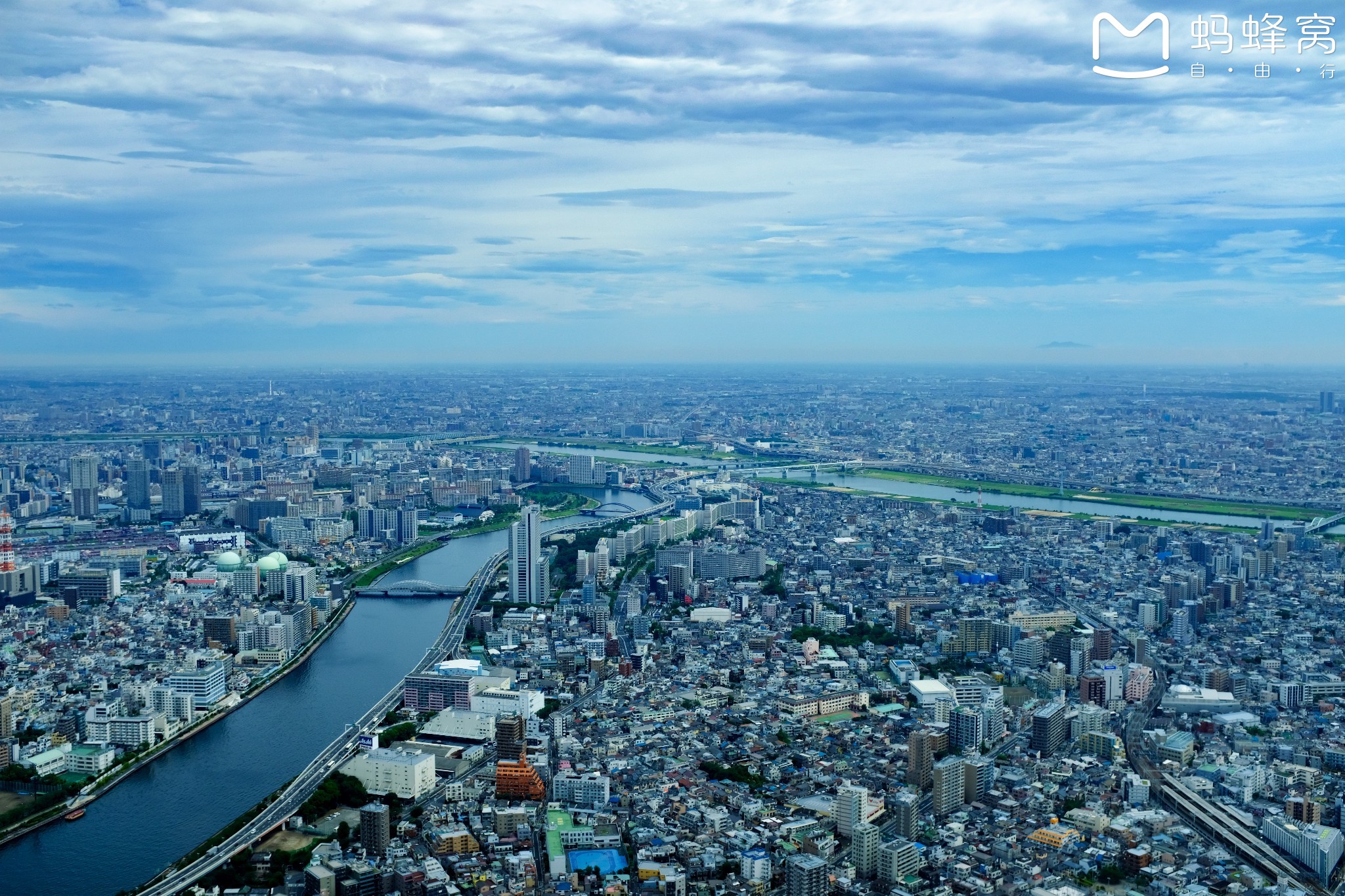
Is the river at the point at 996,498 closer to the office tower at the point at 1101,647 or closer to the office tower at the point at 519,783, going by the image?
the office tower at the point at 1101,647

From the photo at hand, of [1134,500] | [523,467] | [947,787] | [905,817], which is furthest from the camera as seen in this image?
[523,467]

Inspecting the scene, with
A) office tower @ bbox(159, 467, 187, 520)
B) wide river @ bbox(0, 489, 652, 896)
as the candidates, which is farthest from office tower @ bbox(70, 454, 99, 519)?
wide river @ bbox(0, 489, 652, 896)

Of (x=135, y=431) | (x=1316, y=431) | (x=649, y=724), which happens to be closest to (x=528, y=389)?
(x=135, y=431)

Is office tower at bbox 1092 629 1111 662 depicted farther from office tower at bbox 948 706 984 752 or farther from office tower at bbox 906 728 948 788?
office tower at bbox 906 728 948 788

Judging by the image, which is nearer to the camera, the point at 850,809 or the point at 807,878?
the point at 807,878

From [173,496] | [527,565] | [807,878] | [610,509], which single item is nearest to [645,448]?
[610,509]

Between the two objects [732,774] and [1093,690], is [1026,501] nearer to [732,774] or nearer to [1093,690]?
[1093,690]

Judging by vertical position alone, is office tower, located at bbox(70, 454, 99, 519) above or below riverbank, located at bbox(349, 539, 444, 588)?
above
